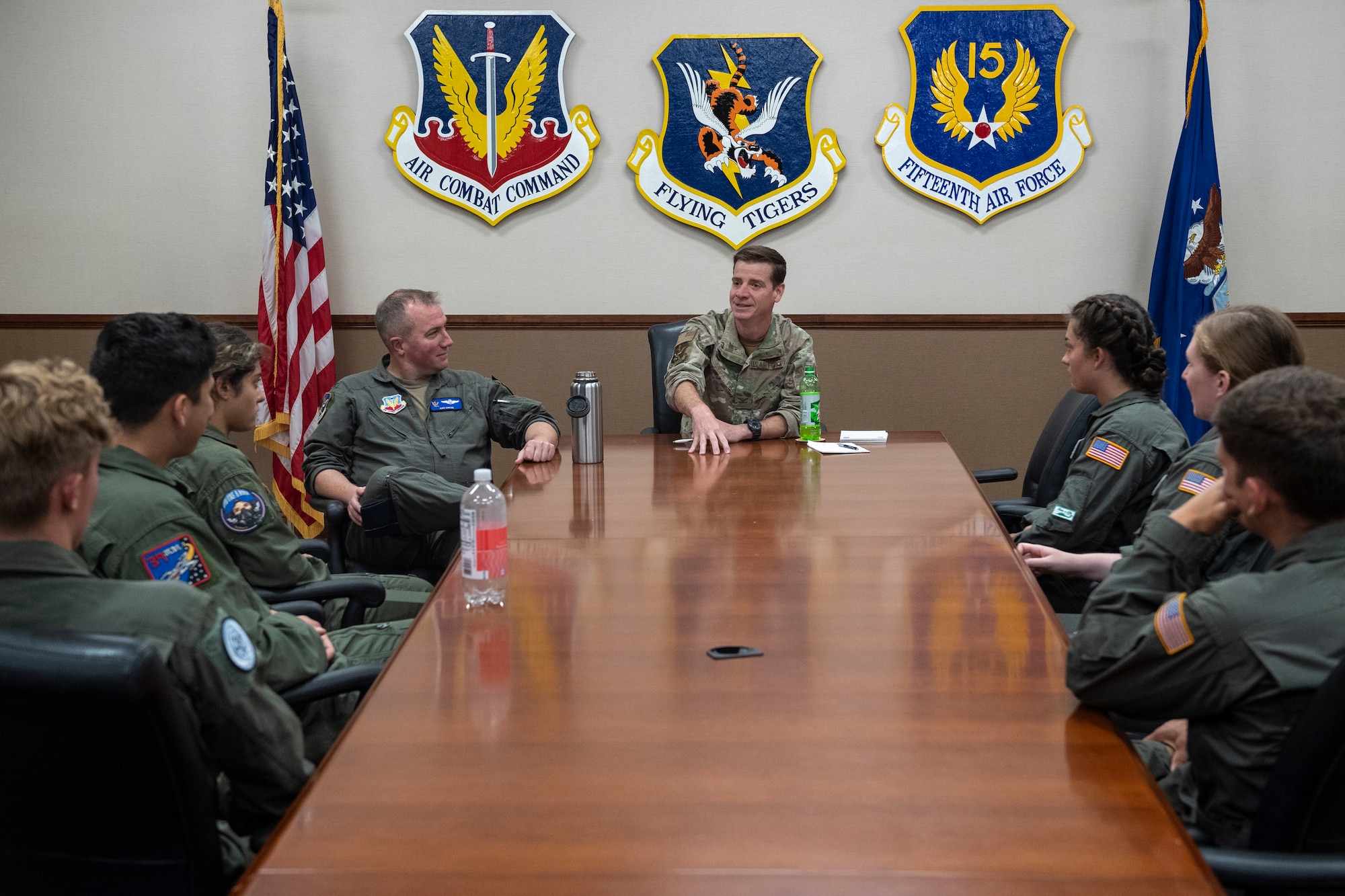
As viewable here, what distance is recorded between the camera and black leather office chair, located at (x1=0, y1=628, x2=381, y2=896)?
0.99 m

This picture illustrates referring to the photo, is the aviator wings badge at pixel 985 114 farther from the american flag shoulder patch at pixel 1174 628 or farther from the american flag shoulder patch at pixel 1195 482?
the american flag shoulder patch at pixel 1174 628

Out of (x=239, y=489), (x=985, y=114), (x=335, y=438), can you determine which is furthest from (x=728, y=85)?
(x=239, y=489)

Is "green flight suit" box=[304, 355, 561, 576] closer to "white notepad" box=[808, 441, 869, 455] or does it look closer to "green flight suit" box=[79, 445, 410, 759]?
"white notepad" box=[808, 441, 869, 455]

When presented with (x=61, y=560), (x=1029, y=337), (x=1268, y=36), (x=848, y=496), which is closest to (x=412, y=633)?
(x=61, y=560)

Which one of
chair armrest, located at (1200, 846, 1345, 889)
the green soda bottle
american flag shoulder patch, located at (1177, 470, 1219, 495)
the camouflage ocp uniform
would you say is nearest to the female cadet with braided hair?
american flag shoulder patch, located at (1177, 470, 1219, 495)

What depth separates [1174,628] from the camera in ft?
4.07

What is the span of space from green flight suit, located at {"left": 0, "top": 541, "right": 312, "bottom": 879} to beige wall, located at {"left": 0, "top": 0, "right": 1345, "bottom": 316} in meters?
3.52

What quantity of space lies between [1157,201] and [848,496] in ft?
9.25

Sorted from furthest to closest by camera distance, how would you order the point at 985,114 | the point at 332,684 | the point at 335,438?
→ the point at 985,114 → the point at 335,438 → the point at 332,684

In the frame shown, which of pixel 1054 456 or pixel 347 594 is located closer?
pixel 347 594

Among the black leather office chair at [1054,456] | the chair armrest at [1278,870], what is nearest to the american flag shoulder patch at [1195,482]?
the chair armrest at [1278,870]

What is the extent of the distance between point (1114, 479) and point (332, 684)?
1.72 m

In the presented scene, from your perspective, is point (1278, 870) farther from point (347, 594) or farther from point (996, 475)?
point (996, 475)

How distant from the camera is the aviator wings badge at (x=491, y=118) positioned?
14.9ft
